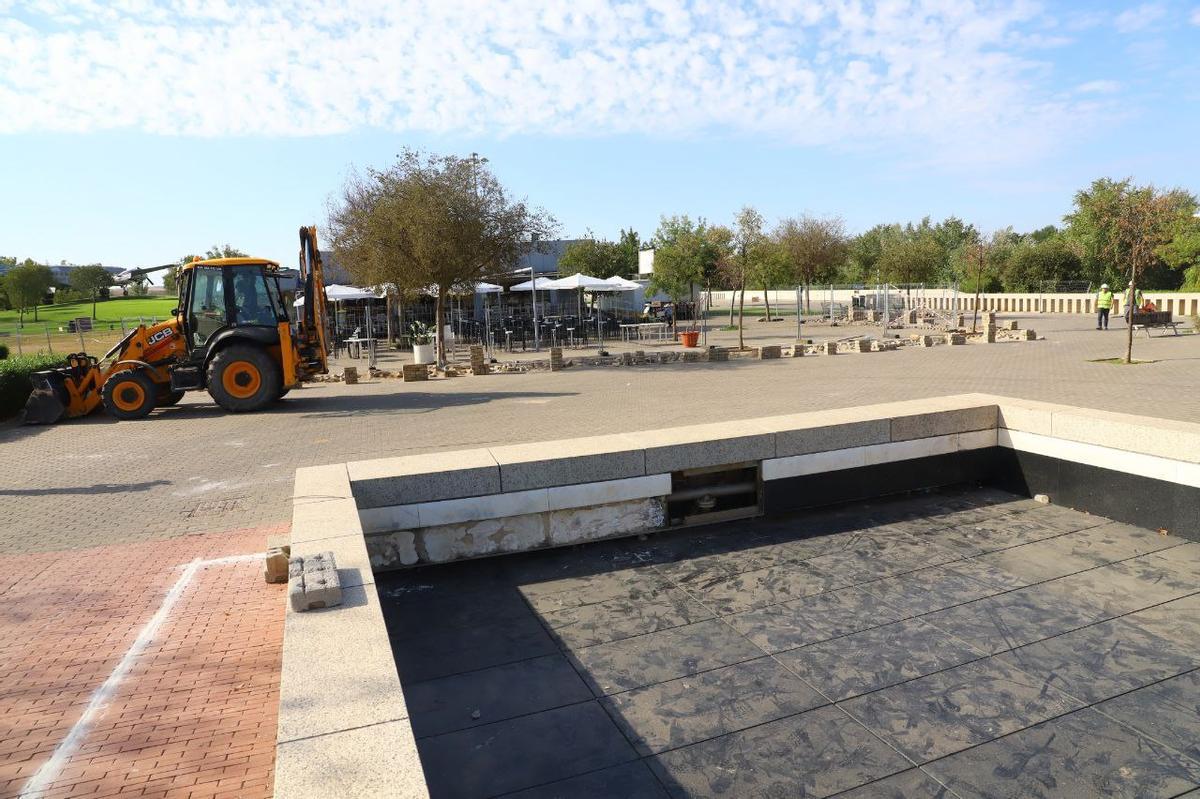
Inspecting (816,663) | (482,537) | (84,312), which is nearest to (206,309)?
(482,537)

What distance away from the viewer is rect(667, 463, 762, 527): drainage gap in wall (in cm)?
588

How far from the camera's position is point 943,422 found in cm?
653

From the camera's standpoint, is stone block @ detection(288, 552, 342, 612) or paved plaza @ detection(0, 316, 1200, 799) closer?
stone block @ detection(288, 552, 342, 612)

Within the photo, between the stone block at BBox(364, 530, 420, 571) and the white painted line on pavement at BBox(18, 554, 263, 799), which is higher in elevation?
the stone block at BBox(364, 530, 420, 571)

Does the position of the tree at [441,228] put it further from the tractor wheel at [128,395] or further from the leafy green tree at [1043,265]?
the leafy green tree at [1043,265]

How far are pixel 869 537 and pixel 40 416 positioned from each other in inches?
597

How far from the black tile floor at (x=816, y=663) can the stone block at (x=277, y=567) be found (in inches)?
44.3

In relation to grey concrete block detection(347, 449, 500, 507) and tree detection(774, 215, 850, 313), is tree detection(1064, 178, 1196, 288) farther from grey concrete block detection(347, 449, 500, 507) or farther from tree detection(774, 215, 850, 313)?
grey concrete block detection(347, 449, 500, 507)

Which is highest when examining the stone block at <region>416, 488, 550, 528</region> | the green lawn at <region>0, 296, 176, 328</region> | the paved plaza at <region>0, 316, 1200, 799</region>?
the green lawn at <region>0, 296, 176, 328</region>

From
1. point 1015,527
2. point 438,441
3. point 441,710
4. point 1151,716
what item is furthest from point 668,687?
point 438,441

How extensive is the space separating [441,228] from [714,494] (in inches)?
646

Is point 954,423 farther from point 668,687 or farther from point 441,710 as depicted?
point 441,710

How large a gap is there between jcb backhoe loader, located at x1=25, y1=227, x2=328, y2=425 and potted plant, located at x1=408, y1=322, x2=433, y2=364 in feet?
25.5

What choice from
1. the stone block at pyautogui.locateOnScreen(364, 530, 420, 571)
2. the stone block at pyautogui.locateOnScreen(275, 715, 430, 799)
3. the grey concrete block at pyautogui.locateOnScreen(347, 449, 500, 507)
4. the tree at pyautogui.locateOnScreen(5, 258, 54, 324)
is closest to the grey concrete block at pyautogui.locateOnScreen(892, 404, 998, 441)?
the grey concrete block at pyautogui.locateOnScreen(347, 449, 500, 507)
